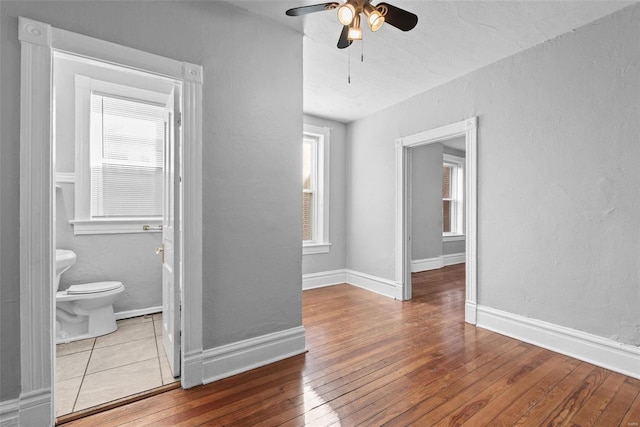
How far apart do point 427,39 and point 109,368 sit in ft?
11.8

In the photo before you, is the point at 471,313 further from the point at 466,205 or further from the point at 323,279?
the point at 323,279

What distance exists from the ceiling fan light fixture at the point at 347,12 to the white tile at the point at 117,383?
99.6 inches

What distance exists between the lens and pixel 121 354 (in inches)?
96.8

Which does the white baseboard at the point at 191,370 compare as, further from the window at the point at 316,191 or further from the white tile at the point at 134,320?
the window at the point at 316,191

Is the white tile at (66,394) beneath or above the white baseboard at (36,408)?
beneath

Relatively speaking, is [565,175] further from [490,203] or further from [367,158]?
[367,158]

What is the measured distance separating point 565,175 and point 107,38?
3409 millimetres

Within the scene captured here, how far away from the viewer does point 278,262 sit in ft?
7.95

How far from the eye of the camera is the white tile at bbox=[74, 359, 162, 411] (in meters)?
1.87

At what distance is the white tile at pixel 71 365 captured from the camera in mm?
2131

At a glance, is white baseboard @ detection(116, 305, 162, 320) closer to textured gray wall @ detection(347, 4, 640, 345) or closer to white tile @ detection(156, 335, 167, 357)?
white tile @ detection(156, 335, 167, 357)

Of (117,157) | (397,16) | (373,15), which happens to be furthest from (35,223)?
(397,16)

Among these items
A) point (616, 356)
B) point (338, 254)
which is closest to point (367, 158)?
point (338, 254)

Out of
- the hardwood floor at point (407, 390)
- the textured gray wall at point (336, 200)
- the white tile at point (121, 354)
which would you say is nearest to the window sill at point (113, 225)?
the white tile at point (121, 354)
